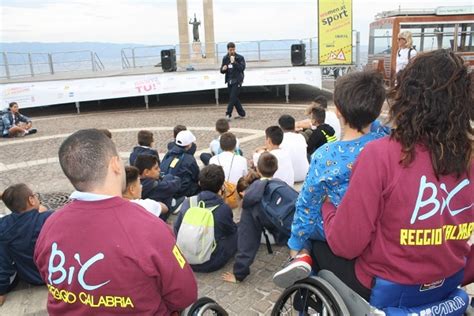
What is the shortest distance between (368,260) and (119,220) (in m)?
1.10

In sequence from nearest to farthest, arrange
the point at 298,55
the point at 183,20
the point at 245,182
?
the point at 245,182, the point at 298,55, the point at 183,20

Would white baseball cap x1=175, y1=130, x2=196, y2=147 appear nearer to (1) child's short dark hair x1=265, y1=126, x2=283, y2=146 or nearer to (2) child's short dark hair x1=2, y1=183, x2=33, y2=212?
(1) child's short dark hair x1=265, y1=126, x2=283, y2=146

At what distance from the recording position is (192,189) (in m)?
5.42

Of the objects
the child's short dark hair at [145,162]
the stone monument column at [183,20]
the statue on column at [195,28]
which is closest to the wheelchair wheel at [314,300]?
the child's short dark hair at [145,162]

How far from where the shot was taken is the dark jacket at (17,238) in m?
3.47

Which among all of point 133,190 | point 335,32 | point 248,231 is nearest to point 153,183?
point 133,190

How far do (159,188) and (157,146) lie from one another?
4.34m

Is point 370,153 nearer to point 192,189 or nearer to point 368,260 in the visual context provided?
point 368,260

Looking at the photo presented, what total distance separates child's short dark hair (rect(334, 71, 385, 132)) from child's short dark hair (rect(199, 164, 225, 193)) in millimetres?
1918

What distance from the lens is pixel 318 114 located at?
5.64 metres

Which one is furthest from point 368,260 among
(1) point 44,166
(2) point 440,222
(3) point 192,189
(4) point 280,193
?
(1) point 44,166

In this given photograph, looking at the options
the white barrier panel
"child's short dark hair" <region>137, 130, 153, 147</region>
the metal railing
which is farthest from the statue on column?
"child's short dark hair" <region>137, 130, 153, 147</region>

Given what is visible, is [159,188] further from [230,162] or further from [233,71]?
[233,71]

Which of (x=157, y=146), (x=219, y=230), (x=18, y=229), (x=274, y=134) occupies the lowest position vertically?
(x=157, y=146)
